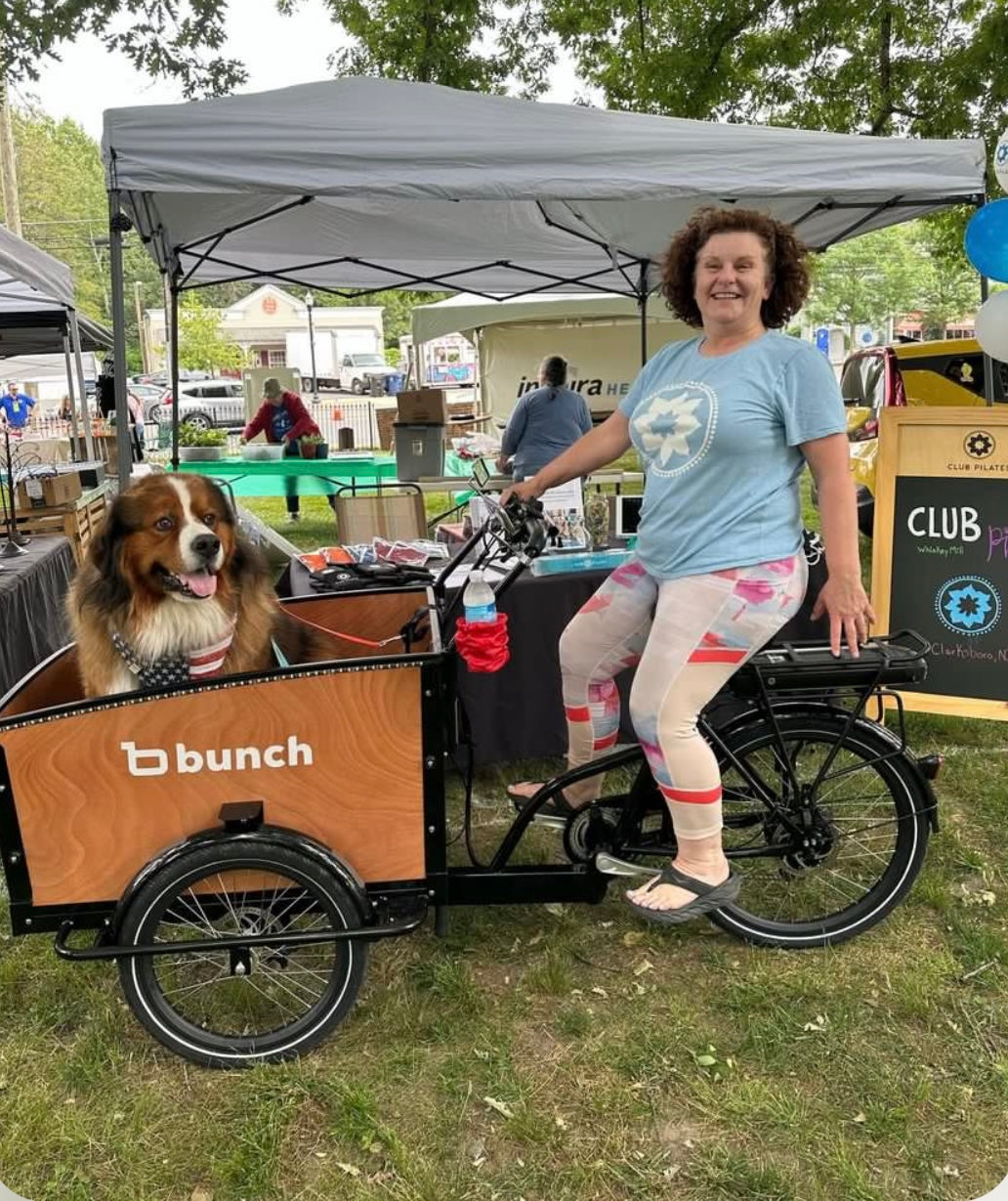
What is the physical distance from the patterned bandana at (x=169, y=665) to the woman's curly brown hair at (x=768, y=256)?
1.55 meters

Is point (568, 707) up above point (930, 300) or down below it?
below

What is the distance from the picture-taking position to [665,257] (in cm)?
244

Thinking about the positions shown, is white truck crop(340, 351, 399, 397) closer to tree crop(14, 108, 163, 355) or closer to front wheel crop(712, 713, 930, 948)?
tree crop(14, 108, 163, 355)

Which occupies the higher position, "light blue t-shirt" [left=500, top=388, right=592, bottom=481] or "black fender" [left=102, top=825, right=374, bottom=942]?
"light blue t-shirt" [left=500, top=388, right=592, bottom=481]

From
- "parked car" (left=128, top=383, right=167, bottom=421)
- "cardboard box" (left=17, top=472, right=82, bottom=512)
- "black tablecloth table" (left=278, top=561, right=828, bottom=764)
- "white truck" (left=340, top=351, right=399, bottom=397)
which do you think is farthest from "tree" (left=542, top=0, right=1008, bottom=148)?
"white truck" (left=340, top=351, right=399, bottom=397)

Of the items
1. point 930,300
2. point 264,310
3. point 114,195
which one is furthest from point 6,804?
point 264,310

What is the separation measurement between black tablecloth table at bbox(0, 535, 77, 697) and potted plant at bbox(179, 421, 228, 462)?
3237 millimetres

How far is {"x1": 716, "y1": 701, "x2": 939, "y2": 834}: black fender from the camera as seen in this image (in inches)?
95.7

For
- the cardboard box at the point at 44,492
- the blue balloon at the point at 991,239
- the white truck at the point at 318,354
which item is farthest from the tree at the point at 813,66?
the white truck at the point at 318,354

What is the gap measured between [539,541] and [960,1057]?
63.5 inches

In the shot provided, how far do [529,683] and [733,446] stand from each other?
164cm

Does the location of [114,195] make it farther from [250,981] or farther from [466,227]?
[466,227]

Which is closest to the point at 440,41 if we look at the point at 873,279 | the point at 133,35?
the point at 133,35

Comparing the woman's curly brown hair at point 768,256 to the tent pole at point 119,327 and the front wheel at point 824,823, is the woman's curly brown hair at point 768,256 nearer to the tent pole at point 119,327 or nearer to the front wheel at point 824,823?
the front wheel at point 824,823
